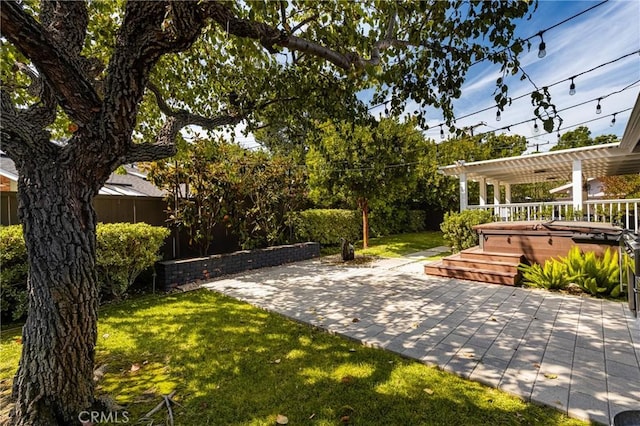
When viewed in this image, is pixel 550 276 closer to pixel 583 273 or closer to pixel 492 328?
pixel 583 273

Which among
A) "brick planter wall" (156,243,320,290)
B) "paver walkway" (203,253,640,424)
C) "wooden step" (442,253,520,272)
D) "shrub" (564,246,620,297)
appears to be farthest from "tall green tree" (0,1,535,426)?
"wooden step" (442,253,520,272)

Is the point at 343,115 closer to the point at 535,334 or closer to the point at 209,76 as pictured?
the point at 209,76

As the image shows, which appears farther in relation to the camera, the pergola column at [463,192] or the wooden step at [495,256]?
the pergola column at [463,192]

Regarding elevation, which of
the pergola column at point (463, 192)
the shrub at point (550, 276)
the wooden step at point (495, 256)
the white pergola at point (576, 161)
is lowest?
the shrub at point (550, 276)

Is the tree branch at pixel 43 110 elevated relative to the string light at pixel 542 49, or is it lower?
lower

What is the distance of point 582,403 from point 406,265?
611 centimetres

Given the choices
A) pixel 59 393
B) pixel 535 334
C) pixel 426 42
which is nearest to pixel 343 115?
pixel 426 42

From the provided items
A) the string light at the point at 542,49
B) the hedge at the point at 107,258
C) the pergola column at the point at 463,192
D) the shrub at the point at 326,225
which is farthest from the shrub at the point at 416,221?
the string light at the point at 542,49

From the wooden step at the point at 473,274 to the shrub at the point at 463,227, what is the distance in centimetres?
263

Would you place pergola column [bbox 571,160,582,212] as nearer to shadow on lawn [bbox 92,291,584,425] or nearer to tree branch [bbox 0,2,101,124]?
shadow on lawn [bbox 92,291,584,425]

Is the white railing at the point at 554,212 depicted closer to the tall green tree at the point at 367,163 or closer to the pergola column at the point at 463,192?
the pergola column at the point at 463,192

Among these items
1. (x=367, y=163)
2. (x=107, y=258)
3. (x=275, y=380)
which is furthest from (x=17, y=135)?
(x=367, y=163)

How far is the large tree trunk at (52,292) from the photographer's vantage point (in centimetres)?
212

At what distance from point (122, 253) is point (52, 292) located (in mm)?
3950
